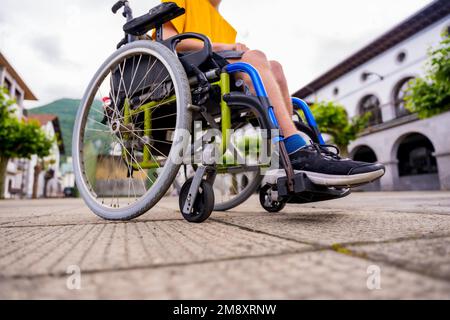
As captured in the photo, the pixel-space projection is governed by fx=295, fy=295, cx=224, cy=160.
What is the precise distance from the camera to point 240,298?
363 millimetres

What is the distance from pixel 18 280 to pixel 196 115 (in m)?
1.18

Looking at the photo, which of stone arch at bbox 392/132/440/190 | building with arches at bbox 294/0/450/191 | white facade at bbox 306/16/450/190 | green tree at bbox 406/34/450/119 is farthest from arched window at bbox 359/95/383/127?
green tree at bbox 406/34/450/119

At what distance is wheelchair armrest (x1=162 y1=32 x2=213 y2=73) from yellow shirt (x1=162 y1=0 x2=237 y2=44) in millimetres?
192

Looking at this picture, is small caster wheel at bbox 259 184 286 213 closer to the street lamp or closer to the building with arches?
the building with arches

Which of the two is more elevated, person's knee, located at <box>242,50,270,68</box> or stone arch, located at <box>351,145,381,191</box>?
stone arch, located at <box>351,145,381,191</box>

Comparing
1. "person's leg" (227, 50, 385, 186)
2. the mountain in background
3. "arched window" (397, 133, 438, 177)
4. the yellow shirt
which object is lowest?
"person's leg" (227, 50, 385, 186)

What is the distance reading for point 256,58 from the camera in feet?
4.20

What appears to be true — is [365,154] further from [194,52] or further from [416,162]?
[194,52]

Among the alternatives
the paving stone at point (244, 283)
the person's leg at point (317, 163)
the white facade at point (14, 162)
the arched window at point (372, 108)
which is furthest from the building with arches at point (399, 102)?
the white facade at point (14, 162)

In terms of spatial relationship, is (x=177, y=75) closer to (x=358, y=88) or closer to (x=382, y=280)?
(x=382, y=280)

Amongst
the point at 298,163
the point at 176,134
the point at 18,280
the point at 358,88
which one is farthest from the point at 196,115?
the point at 358,88

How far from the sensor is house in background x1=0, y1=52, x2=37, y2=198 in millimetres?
16844

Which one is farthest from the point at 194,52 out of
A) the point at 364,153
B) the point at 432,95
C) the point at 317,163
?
the point at 364,153
